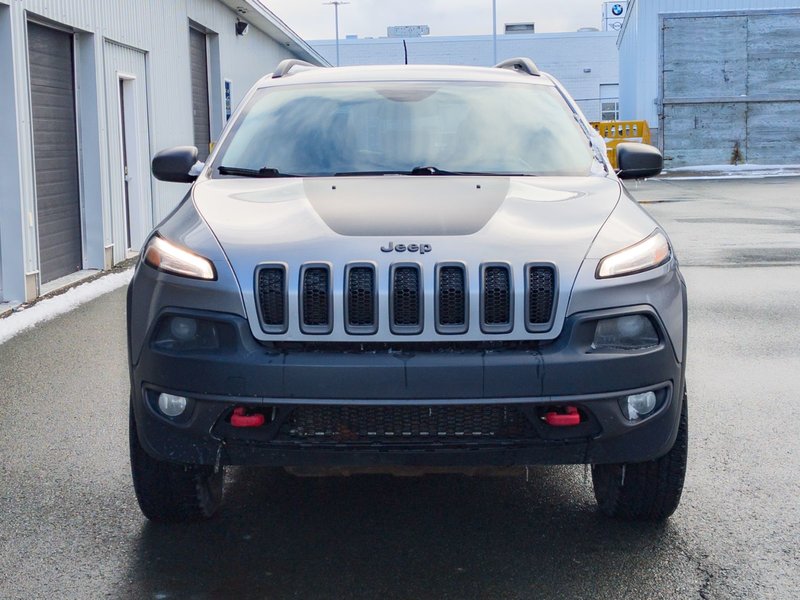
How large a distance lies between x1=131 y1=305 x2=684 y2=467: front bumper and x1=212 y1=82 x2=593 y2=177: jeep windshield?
4.26ft

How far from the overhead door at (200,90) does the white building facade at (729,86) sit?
65.3ft

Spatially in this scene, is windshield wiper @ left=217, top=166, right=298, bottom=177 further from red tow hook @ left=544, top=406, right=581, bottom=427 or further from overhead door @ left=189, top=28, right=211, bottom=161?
overhead door @ left=189, top=28, right=211, bottom=161

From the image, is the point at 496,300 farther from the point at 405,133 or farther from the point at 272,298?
the point at 405,133

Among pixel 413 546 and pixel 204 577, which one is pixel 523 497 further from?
pixel 204 577

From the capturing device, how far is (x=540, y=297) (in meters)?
3.71

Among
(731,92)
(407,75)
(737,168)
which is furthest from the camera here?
(731,92)

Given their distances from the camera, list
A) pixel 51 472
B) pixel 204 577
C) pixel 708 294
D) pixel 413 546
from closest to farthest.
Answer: pixel 204 577 → pixel 413 546 → pixel 51 472 → pixel 708 294

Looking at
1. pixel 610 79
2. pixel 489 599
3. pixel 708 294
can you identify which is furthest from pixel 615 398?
pixel 610 79

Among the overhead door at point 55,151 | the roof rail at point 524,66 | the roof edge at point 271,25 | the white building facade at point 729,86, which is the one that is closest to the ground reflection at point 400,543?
the roof rail at point 524,66

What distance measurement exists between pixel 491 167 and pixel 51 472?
2293mm

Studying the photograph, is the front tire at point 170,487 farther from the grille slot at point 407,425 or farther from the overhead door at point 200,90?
the overhead door at point 200,90

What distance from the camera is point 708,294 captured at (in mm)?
10750

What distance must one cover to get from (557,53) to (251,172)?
69.4 meters

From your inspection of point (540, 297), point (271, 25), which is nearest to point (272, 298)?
point (540, 297)
